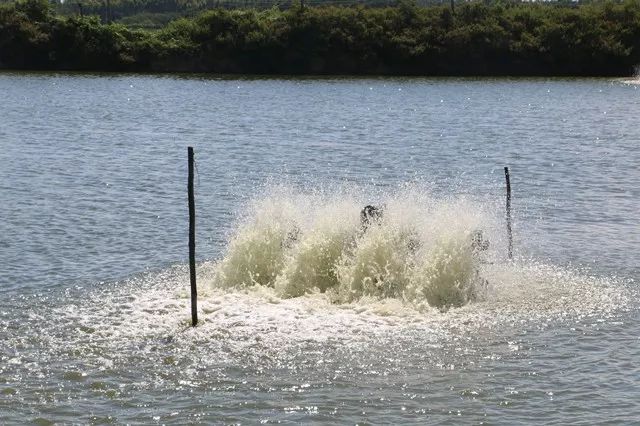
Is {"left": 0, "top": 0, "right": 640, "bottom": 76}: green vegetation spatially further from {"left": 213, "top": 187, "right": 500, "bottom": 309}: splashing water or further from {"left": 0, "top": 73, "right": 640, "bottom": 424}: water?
{"left": 213, "top": 187, "right": 500, "bottom": 309}: splashing water

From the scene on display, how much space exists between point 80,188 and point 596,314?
811 inches

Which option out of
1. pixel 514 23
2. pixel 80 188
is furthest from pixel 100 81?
pixel 80 188

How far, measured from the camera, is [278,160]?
44.4m

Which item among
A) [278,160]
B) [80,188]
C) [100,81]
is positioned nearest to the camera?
[80,188]

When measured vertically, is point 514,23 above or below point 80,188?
above

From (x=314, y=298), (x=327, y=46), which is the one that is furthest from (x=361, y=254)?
(x=327, y=46)

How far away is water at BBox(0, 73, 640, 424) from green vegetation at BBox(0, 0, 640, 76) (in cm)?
6436

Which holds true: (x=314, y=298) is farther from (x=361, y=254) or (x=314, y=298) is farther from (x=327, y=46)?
(x=327, y=46)

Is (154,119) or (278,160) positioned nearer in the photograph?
(278,160)

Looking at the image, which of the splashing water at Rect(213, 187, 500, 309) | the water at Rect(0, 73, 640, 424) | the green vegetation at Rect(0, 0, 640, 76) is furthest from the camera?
the green vegetation at Rect(0, 0, 640, 76)

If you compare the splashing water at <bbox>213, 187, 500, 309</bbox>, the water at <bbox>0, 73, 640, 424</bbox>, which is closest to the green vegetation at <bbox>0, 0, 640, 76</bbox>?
the water at <bbox>0, 73, 640, 424</bbox>

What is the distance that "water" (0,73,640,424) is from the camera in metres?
16.7

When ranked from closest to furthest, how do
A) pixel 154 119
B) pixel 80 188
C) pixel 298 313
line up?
pixel 298 313
pixel 80 188
pixel 154 119

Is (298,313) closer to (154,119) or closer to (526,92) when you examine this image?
(154,119)
